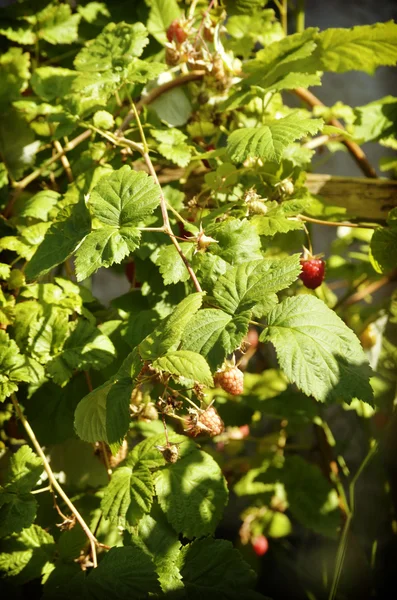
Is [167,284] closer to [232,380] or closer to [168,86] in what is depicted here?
[232,380]

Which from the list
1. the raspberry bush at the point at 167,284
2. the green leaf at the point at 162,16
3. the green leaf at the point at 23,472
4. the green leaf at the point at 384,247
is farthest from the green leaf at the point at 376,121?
the green leaf at the point at 23,472

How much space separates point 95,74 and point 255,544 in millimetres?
1309

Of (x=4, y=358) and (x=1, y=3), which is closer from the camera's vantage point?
(x=4, y=358)

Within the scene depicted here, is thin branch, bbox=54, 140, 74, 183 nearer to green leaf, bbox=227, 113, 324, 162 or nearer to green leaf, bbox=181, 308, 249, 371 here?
green leaf, bbox=227, 113, 324, 162

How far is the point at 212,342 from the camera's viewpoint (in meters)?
0.67

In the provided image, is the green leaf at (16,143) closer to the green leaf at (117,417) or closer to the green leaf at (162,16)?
the green leaf at (162,16)

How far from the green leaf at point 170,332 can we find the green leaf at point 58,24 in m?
0.82

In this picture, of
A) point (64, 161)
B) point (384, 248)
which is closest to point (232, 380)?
point (384, 248)

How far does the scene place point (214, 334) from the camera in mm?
683

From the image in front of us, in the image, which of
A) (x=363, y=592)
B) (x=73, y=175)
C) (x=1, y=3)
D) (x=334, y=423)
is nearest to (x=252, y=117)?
(x=73, y=175)

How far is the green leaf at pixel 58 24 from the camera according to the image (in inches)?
47.6

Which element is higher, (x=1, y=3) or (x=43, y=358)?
(x=1, y=3)

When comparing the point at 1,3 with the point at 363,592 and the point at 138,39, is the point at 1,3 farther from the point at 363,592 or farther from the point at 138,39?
the point at 363,592

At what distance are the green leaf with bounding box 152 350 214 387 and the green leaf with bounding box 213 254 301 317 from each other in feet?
0.37
